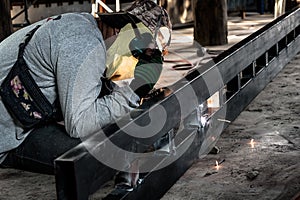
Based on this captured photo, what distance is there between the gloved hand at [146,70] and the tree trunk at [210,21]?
16.4ft

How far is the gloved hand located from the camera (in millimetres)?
2703

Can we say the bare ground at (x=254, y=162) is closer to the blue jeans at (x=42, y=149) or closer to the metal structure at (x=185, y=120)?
the metal structure at (x=185, y=120)

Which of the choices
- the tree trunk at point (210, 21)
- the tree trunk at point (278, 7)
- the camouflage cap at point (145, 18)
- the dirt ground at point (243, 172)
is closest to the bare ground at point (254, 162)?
the dirt ground at point (243, 172)

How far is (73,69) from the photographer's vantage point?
238 cm

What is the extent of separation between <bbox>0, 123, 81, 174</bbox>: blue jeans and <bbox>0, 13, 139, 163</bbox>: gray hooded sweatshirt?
14cm

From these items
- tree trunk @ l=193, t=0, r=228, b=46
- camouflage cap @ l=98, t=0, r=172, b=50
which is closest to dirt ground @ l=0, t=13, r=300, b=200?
camouflage cap @ l=98, t=0, r=172, b=50

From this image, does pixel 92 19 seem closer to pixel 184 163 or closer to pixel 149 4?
pixel 149 4

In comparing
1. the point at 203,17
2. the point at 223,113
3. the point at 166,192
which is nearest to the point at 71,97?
the point at 166,192

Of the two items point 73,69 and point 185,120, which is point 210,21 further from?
point 73,69

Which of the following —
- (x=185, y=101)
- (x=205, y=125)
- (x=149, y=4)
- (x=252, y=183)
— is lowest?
(x=252, y=183)

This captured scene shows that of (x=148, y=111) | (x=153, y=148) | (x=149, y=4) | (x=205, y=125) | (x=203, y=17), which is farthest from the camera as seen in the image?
(x=203, y=17)

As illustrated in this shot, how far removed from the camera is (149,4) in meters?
2.92

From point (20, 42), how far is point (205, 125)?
1.17 metres

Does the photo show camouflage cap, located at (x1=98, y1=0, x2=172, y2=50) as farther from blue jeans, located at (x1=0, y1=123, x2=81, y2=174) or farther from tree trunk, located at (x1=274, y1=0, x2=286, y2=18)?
tree trunk, located at (x1=274, y1=0, x2=286, y2=18)
